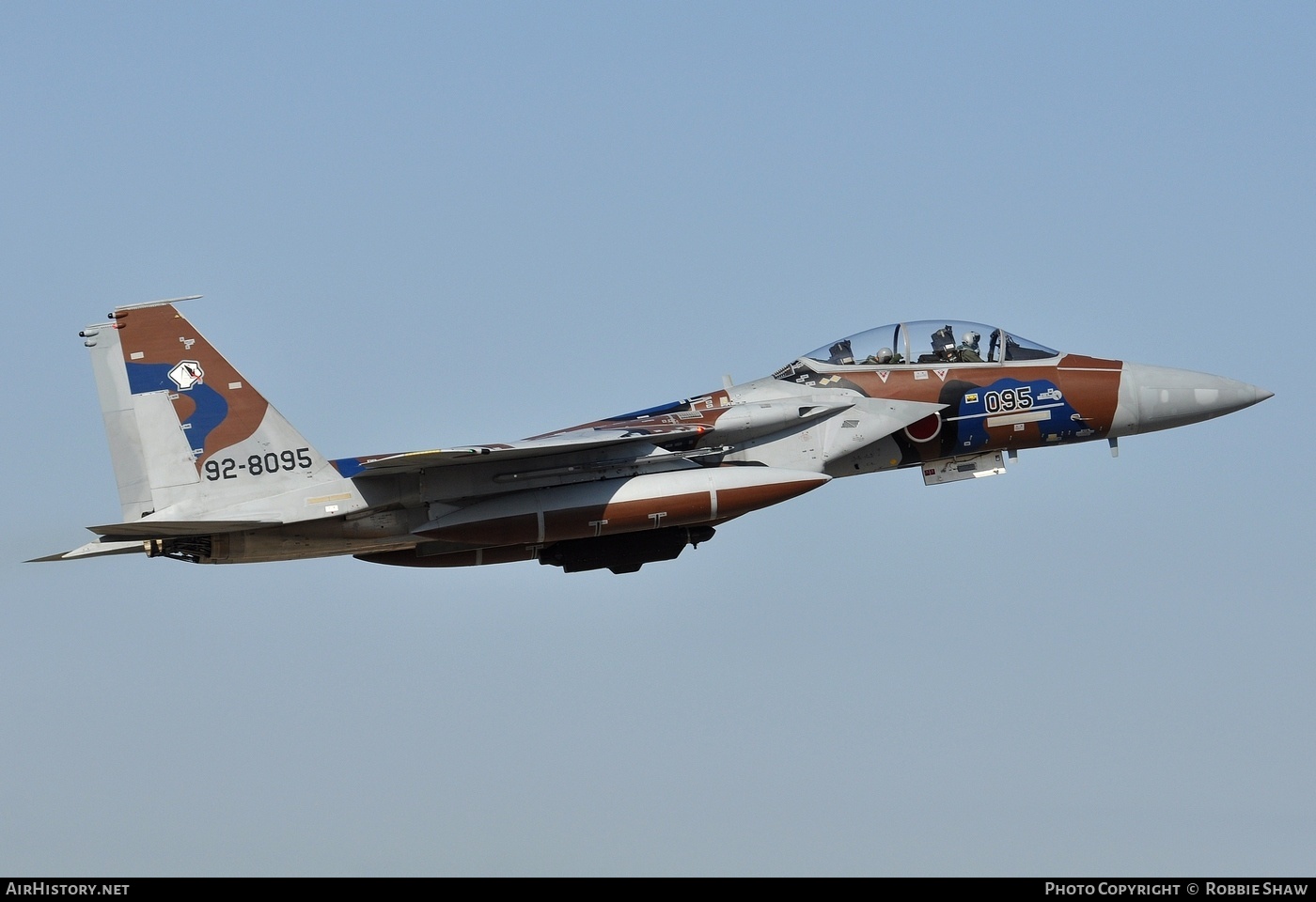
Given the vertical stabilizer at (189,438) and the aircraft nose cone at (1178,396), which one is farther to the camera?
the aircraft nose cone at (1178,396)

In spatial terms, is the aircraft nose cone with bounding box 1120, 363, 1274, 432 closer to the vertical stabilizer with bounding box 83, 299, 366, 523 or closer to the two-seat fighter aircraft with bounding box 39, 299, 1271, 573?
the two-seat fighter aircraft with bounding box 39, 299, 1271, 573

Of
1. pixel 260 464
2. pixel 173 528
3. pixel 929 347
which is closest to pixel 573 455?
pixel 260 464

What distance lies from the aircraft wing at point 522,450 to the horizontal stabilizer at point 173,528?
4.82 feet

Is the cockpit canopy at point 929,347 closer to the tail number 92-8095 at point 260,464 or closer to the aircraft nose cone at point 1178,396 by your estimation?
the aircraft nose cone at point 1178,396

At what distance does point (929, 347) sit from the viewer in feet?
84.4

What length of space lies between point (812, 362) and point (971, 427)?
2434 millimetres

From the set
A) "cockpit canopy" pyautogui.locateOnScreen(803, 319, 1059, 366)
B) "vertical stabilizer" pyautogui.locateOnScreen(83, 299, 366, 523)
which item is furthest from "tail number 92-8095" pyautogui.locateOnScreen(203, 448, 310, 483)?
"cockpit canopy" pyautogui.locateOnScreen(803, 319, 1059, 366)

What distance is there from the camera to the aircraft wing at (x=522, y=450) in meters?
21.9

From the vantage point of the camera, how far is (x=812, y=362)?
83.5 ft

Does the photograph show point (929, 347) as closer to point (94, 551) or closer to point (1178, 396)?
point (1178, 396)

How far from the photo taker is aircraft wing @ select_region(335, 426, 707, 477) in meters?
21.9

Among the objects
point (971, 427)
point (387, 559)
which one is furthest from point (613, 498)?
point (971, 427)

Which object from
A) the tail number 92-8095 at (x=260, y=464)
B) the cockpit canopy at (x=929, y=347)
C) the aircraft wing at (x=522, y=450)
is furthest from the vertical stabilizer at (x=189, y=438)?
the cockpit canopy at (x=929, y=347)

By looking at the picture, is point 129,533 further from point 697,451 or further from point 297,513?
point 697,451
